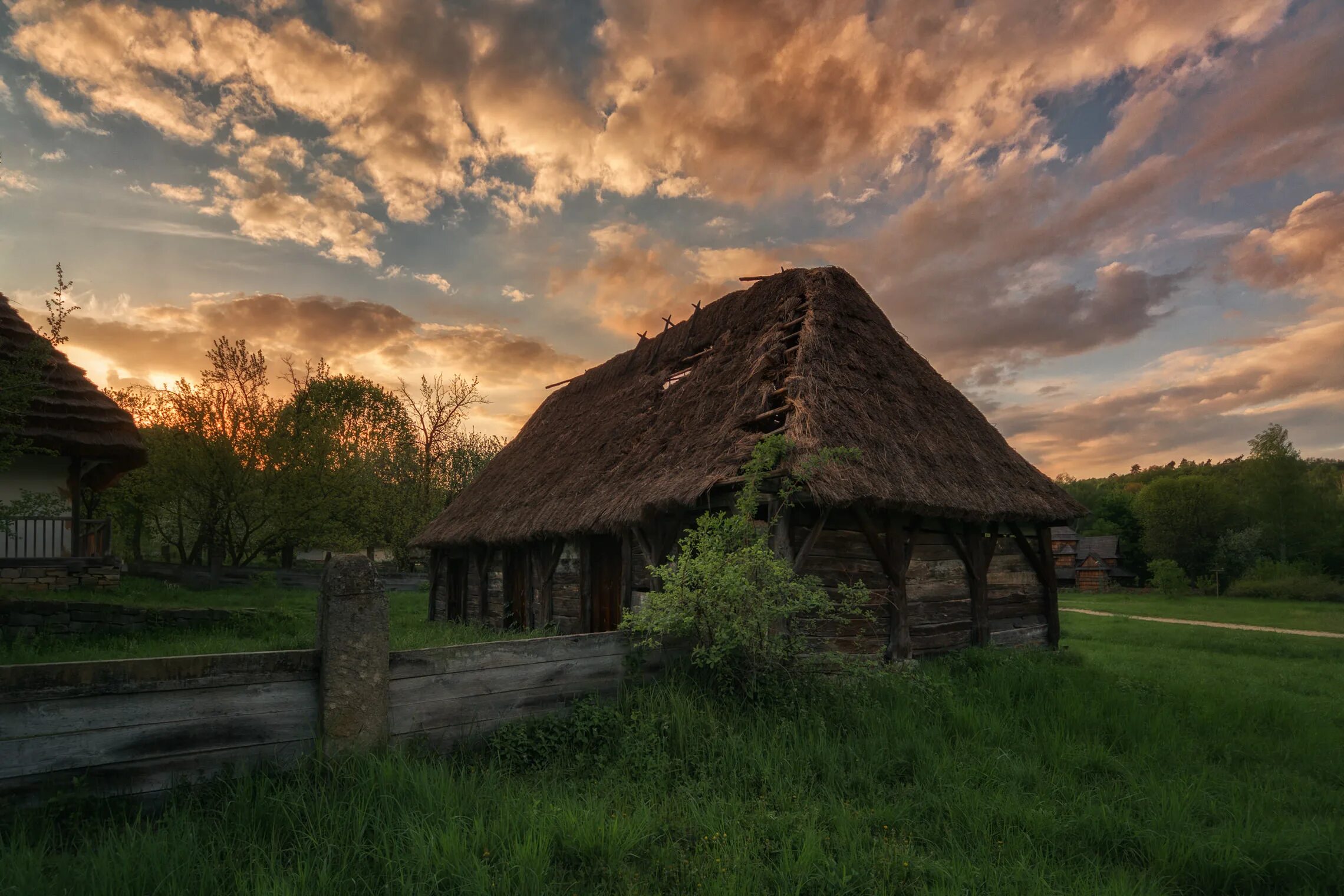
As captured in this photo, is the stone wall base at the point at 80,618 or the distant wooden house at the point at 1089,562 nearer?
the stone wall base at the point at 80,618

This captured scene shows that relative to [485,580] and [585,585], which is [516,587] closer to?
[485,580]

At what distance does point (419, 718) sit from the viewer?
4641 mm

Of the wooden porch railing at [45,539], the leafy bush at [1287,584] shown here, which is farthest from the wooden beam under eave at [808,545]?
the leafy bush at [1287,584]

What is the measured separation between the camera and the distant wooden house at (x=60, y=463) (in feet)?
42.8

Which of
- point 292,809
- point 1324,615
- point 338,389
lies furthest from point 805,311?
point 338,389

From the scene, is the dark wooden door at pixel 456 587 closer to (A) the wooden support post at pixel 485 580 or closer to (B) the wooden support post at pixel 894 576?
(A) the wooden support post at pixel 485 580

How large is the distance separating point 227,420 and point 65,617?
14237 mm

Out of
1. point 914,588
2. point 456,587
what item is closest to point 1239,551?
point 914,588

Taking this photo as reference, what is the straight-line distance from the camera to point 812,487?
7.22 m

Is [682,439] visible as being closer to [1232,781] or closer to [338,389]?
[1232,781]

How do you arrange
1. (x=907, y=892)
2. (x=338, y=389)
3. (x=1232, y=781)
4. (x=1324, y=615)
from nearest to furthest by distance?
(x=907, y=892)
(x=1232, y=781)
(x=1324, y=615)
(x=338, y=389)

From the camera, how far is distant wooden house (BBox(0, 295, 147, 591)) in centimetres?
1305

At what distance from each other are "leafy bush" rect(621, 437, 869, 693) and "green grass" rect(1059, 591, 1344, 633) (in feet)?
79.3

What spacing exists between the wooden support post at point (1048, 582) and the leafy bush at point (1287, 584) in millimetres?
32963
